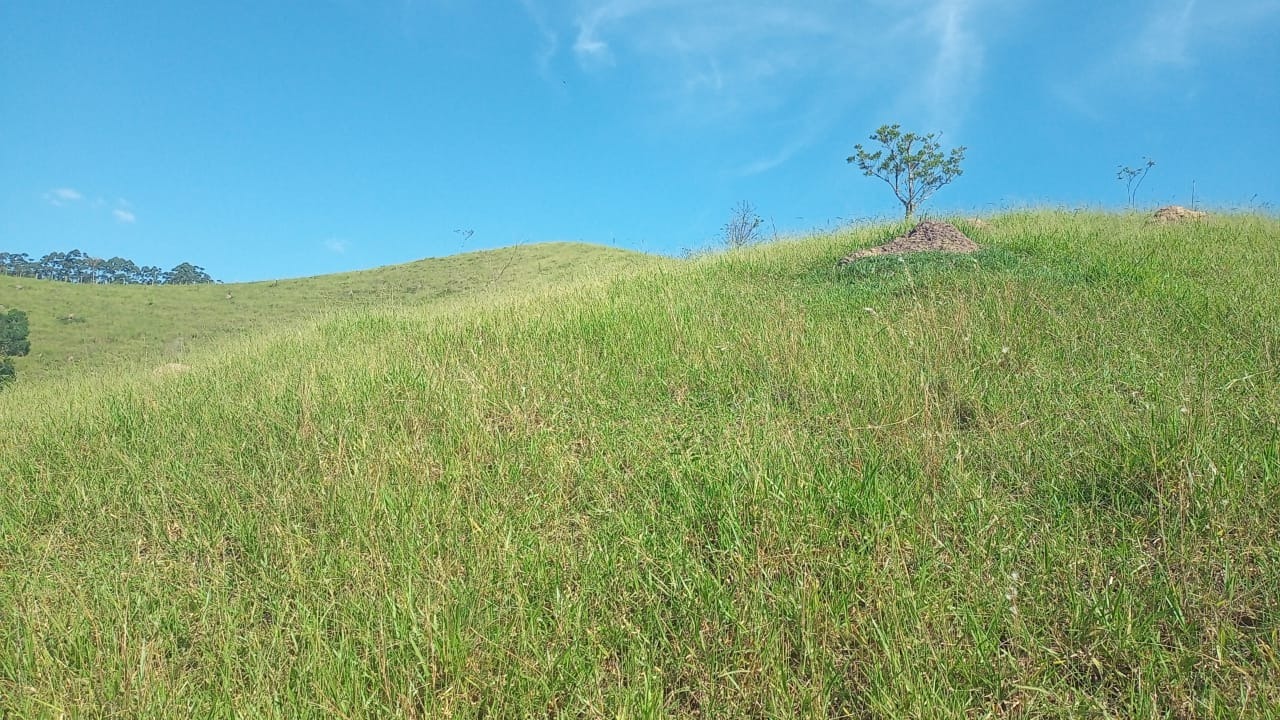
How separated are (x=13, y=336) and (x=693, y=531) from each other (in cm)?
1639

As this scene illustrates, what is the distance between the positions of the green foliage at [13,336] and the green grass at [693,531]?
9.93 meters

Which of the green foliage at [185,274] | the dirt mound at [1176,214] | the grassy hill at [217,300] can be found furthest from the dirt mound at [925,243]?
the green foliage at [185,274]

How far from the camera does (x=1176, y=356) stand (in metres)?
4.66

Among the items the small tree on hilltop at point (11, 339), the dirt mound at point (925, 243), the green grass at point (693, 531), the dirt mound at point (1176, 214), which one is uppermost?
the dirt mound at point (1176, 214)

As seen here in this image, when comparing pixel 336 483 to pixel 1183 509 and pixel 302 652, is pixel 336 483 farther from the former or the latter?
pixel 1183 509

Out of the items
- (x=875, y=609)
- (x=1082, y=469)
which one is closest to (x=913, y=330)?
(x=1082, y=469)

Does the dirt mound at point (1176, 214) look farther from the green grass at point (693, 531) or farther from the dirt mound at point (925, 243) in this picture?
the green grass at point (693, 531)

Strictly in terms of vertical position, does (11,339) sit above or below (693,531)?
above

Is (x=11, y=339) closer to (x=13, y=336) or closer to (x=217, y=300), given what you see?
(x=13, y=336)

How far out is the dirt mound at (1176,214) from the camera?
462 inches

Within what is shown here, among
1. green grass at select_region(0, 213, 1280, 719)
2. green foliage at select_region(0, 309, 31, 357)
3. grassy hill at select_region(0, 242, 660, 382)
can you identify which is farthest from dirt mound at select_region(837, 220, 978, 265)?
green foliage at select_region(0, 309, 31, 357)

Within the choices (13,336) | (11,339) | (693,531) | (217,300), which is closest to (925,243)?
(693,531)

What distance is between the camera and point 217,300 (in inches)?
798

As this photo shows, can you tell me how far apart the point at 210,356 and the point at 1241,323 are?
11185mm
